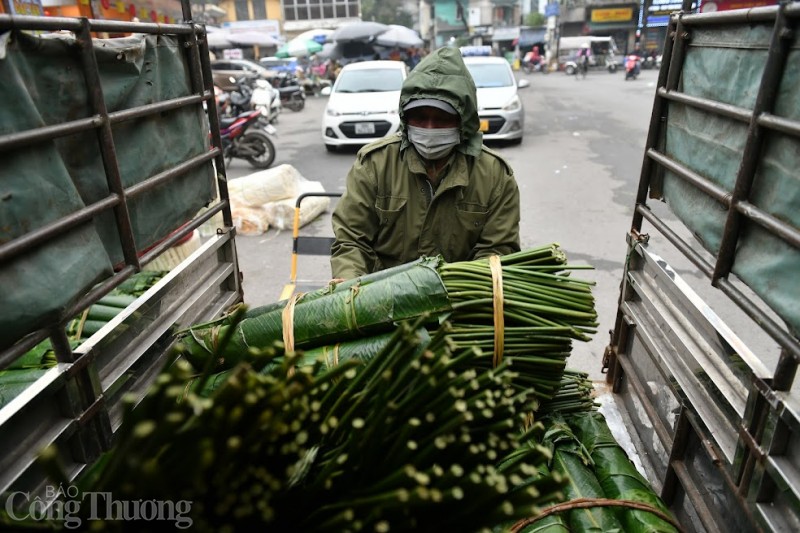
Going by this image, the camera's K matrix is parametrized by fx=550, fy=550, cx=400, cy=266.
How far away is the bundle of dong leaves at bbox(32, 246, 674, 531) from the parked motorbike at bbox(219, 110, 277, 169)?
8504 mm

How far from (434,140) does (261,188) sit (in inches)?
191

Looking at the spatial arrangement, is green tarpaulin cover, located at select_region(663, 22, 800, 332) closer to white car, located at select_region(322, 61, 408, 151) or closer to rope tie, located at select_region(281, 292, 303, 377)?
rope tie, located at select_region(281, 292, 303, 377)

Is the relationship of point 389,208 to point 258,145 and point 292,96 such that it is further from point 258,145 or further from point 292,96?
point 292,96

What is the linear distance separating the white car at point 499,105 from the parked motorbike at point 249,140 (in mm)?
4164

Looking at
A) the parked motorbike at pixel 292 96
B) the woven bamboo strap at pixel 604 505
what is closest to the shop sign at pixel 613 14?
the parked motorbike at pixel 292 96

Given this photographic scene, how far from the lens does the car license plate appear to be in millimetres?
11164

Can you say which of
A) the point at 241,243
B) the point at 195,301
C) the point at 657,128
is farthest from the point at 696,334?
the point at 241,243

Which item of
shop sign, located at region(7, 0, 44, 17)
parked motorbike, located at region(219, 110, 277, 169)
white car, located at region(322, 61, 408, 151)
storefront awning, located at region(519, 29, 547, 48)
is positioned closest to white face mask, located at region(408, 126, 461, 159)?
shop sign, located at region(7, 0, 44, 17)

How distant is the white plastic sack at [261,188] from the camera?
716 centimetres

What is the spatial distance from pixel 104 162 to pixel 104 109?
175mm

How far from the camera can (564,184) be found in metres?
9.27

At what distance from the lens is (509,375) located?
5.05 ft

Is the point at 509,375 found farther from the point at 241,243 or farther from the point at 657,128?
the point at 241,243

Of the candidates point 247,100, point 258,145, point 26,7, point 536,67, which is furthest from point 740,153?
point 536,67
